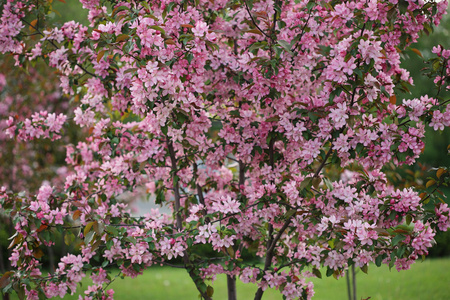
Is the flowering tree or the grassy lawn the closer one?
the flowering tree

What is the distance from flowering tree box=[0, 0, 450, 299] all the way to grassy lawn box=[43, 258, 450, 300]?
9.25ft

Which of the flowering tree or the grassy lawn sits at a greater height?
the flowering tree

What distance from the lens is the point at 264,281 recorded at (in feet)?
8.43

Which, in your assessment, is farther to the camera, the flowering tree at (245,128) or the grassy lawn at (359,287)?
the grassy lawn at (359,287)

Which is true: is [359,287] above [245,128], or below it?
A: below

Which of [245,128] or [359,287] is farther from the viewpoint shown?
[359,287]

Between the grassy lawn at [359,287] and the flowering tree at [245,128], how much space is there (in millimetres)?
2820

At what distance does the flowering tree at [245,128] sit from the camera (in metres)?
2.08

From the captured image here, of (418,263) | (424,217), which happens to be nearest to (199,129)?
(424,217)

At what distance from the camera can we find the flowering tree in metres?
2.08

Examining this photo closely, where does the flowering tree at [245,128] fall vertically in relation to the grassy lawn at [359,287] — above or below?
above

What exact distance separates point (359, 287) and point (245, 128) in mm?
4074

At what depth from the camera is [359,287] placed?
580cm

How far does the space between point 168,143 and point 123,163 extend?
43cm
